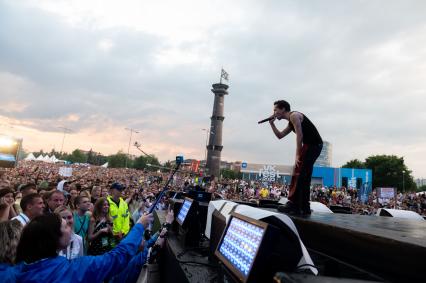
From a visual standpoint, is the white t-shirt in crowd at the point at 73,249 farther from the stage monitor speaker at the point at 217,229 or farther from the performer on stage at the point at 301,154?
the performer on stage at the point at 301,154

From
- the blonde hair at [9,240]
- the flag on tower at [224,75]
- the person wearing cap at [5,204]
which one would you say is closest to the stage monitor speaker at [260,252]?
the blonde hair at [9,240]

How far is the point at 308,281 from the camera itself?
→ 133 cm

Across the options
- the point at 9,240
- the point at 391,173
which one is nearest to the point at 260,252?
the point at 9,240

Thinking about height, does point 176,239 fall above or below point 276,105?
below

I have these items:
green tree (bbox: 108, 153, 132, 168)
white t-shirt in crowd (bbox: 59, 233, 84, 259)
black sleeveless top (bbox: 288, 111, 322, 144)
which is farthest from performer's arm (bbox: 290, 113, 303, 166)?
green tree (bbox: 108, 153, 132, 168)

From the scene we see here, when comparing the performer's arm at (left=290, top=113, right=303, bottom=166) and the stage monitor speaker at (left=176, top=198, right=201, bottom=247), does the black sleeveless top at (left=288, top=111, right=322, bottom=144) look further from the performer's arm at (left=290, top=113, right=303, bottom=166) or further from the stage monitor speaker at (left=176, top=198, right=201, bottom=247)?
the stage monitor speaker at (left=176, top=198, right=201, bottom=247)

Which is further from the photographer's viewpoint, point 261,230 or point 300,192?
point 300,192

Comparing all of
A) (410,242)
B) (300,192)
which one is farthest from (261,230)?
(300,192)

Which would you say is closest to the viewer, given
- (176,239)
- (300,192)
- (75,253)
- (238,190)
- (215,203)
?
(75,253)

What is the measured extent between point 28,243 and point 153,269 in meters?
3.46

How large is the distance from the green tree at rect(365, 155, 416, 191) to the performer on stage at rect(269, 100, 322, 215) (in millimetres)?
75123

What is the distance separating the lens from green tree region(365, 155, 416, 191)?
6823 centimetres

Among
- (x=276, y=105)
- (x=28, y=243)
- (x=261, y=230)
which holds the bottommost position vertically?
(x=28, y=243)

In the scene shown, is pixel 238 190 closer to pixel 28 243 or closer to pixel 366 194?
pixel 366 194
